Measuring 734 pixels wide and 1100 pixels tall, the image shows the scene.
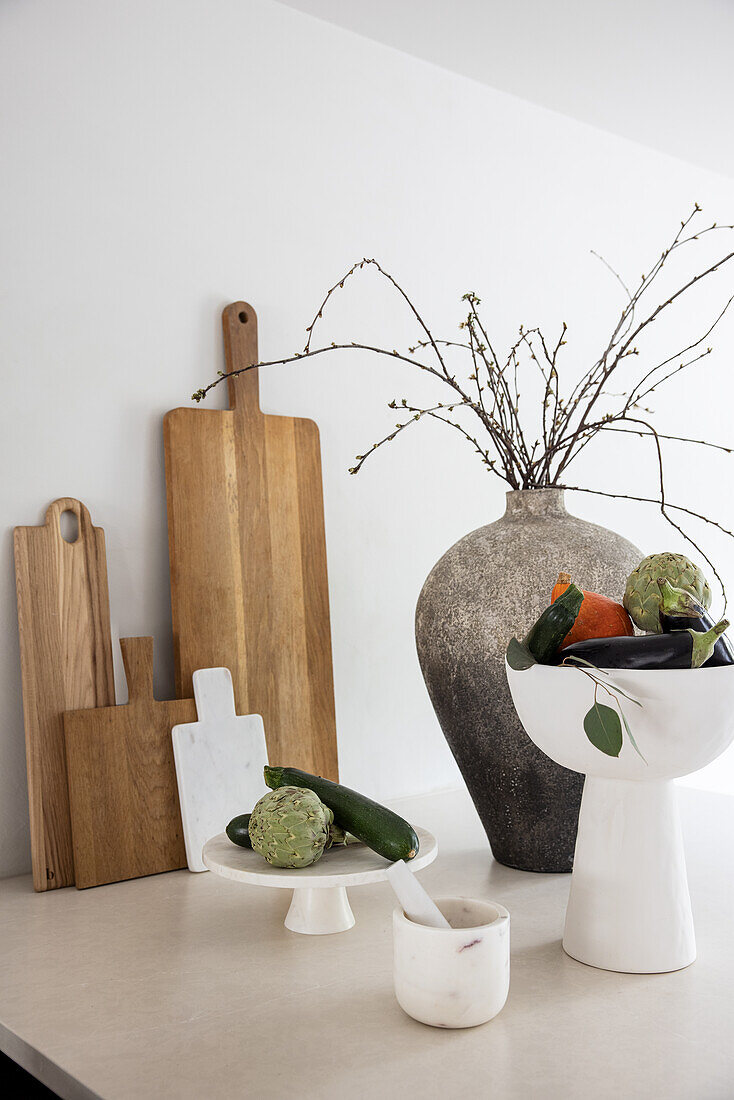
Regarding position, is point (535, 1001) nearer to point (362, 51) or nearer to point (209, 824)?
point (209, 824)

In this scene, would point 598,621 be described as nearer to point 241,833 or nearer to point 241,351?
point 241,833

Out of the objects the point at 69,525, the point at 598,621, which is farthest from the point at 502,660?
the point at 69,525

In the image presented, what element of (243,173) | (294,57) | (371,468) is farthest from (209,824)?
(294,57)

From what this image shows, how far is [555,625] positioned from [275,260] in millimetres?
721

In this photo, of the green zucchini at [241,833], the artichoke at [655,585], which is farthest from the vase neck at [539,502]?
the green zucchini at [241,833]

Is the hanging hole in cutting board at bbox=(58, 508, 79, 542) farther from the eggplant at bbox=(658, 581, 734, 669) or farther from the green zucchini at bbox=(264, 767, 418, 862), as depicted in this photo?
the eggplant at bbox=(658, 581, 734, 669)

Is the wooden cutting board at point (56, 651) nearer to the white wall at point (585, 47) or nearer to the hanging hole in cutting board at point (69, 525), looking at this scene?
the hanging hole in cutting board at point (69, 525)

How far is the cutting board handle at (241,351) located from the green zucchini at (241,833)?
0.52 metres

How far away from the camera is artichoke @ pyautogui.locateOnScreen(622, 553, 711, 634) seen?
78 centimetres

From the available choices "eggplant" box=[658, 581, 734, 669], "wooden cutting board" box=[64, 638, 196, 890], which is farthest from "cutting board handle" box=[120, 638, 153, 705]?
"eggplant" box=[658, 581, 734, 669]

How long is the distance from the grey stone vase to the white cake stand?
15cm

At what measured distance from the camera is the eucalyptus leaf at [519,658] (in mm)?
732

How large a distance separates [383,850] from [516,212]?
111 centimetres

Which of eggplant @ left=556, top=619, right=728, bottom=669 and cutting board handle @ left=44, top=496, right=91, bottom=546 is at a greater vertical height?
cutting board handle @ left=44, top=496, right=91, bottom=546
